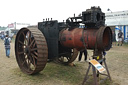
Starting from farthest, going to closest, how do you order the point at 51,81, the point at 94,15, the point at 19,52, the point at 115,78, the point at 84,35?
the point at 19,52 → the point at 115,78 → the point at 51,81 → the point at 84,35 → the point at 94,15

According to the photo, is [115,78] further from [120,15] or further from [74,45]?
[120,15]

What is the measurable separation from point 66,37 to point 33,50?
1.18 m

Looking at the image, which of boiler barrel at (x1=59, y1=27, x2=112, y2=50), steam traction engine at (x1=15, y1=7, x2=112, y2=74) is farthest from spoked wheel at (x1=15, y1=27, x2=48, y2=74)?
boiler barrel at (x1=59, y1=27, x2=112, y2=50)

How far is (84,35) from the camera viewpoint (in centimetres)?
405

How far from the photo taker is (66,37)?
460 centimetres

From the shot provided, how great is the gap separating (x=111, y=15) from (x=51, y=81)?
53.6ft

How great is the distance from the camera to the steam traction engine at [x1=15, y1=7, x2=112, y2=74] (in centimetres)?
378

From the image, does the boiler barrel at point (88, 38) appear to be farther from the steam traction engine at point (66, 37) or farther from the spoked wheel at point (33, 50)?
the spoked wheel at point (33, 50)

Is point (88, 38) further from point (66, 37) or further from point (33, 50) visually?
point (33, 50)

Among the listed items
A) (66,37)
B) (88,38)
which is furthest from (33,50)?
(88,38)

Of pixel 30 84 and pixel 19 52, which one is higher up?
pixel 19 52

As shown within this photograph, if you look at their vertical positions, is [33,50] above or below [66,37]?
below

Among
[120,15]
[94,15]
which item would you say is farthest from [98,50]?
[120,15]

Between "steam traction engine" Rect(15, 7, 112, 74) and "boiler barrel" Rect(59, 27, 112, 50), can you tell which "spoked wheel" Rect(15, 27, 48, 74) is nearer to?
"steam traction engine" Rect(15, 7, 112, 74)
